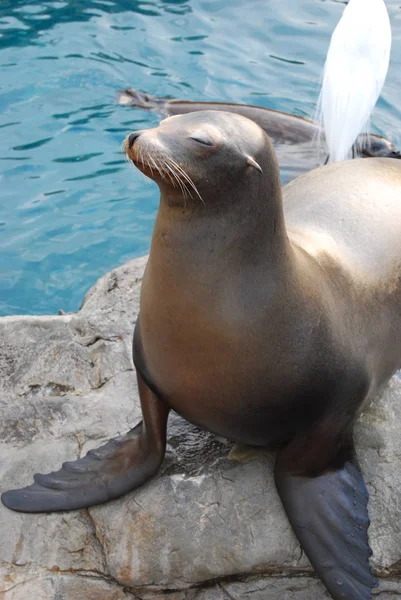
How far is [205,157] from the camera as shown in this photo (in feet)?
9.64

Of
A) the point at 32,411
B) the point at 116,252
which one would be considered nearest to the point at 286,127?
the point at 116,252

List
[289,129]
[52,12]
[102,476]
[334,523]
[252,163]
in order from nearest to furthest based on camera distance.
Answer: [252,163]
[334,523]
[102,476]
[289,129]
[52,12]

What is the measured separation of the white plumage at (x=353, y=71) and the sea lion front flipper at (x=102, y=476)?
454cm

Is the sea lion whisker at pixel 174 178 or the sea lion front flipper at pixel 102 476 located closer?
the sea lion whisker at pixel 174 178

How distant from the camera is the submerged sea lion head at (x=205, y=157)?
2855mm

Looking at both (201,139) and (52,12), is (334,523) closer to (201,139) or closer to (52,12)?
(201,139)

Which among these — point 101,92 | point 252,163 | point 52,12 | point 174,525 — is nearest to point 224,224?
point 252,163

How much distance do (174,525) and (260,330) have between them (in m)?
0.91

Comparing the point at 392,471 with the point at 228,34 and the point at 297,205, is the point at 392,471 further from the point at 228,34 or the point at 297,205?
the point at 228,34

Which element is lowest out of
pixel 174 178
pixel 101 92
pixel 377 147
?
pixel 101 92

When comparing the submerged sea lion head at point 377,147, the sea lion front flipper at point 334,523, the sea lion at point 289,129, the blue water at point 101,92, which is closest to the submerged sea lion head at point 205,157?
the sea lion front flipper at point 334,523

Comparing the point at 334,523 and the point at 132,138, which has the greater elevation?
the point at 132,138

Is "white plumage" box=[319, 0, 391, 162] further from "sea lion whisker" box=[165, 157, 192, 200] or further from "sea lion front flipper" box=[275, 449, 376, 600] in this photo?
"sea lion whisker" box=[165, 157, 192, 200]

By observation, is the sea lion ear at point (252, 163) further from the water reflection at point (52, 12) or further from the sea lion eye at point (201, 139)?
the water reflection at point (52, 12)
